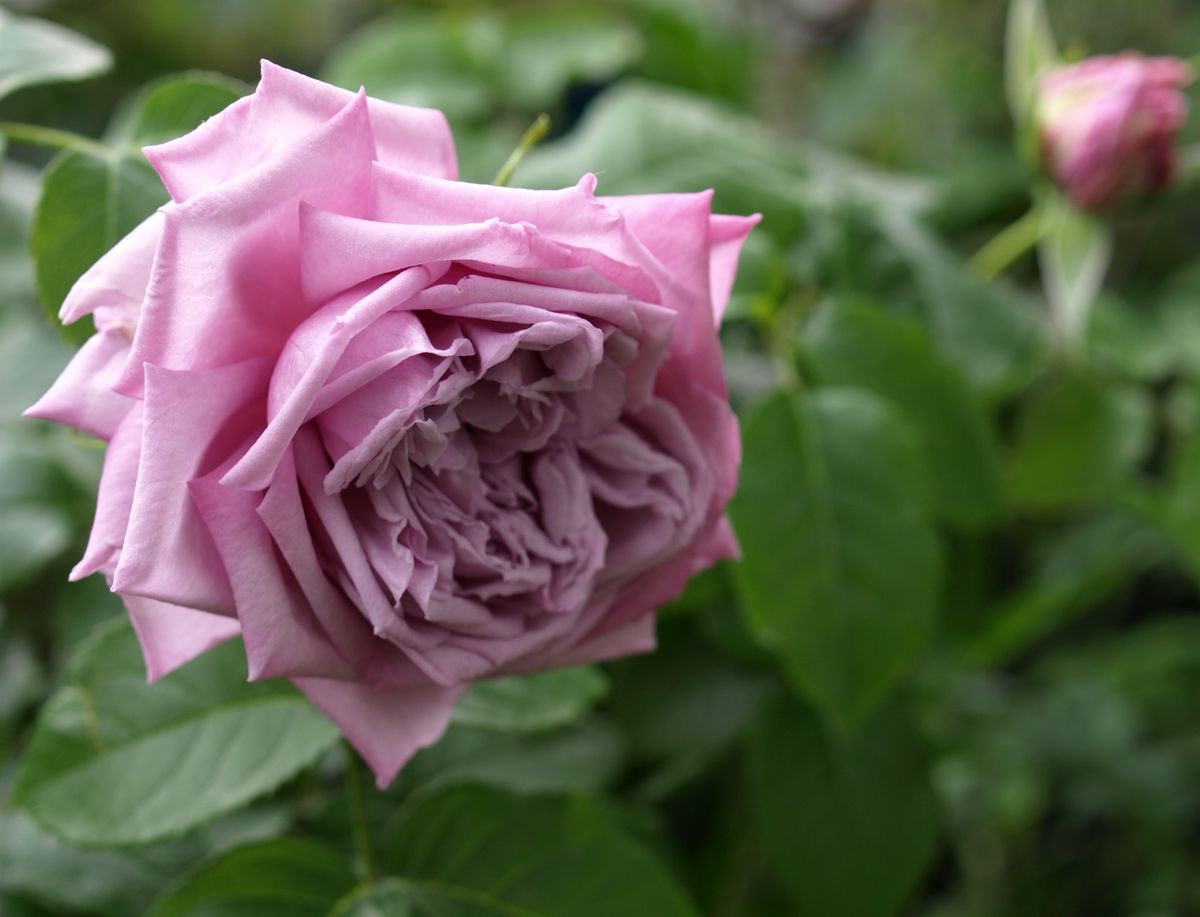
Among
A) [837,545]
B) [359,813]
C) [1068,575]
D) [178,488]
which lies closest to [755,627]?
[837,545]

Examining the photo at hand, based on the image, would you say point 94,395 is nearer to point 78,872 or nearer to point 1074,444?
point 78,872

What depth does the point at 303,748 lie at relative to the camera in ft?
1.30

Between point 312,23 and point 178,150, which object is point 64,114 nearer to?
point 312,23

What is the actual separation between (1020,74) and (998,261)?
0.12 meters

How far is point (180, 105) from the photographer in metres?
0.39

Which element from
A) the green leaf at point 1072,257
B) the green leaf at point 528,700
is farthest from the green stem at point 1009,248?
the green leaf at point 528,700

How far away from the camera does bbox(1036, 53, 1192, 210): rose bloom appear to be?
2.12ft

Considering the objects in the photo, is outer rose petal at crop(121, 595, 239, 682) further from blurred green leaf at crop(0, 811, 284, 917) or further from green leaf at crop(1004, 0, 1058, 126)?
green leaf at crop(1004, 0, 1058, 126)

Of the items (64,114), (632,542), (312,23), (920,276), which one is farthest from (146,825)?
(312,23)

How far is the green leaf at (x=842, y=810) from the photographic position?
1.92ft

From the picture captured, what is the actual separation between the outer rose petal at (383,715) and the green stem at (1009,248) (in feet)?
1.71

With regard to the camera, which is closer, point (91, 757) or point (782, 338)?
point (91, 757)

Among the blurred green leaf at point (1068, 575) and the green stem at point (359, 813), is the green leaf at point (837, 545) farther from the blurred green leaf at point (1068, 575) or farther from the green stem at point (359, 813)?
the blurred green leaf at point (1068, 575)

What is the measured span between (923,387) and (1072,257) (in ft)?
0.56
